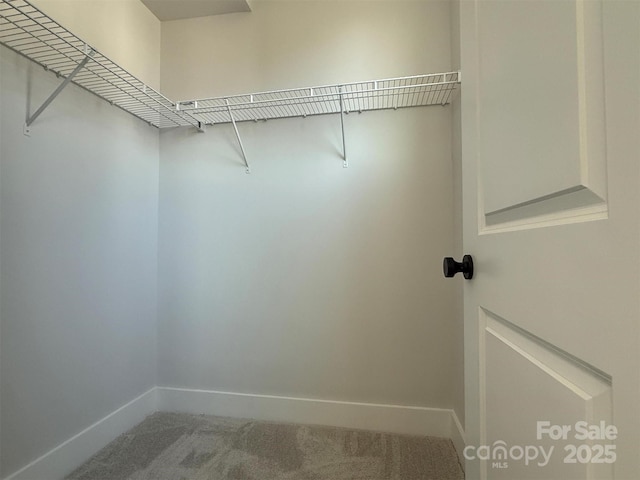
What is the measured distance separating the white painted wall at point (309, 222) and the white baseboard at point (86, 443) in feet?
0.59

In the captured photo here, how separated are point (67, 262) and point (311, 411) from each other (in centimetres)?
137

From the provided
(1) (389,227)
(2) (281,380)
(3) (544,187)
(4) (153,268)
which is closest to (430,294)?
(1) (389,227)

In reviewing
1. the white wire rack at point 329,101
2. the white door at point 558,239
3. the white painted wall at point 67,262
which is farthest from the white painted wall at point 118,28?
the white door at point 558,239

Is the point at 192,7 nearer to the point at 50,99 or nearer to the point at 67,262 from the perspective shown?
the point at 50,99

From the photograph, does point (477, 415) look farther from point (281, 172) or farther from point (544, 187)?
point (281, 172)

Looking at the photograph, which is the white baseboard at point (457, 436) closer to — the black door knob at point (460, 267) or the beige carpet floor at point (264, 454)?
the beige carpet floor at point (264, 454)

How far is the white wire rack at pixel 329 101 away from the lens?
1.56m

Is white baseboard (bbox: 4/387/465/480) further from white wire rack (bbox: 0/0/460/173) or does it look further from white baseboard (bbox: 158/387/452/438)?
white wire rack (bbox: 0/0/460/173)

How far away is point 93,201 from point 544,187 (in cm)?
170

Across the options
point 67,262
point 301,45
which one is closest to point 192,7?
point 301,45

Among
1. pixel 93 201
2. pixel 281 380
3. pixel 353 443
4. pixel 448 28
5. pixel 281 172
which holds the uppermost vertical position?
pixel 448 28

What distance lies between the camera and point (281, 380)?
1787 mm

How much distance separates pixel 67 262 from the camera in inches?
53.2

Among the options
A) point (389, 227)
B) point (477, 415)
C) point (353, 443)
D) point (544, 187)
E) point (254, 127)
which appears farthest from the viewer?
point (254, 127)
